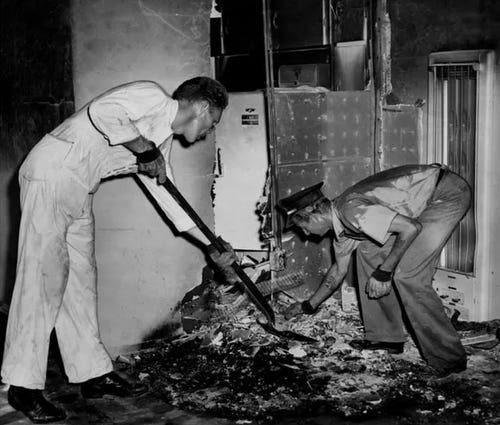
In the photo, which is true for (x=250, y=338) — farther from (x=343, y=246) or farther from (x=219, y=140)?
(x=219, y=140)

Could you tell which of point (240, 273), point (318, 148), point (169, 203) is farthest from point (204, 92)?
point (318, 148)

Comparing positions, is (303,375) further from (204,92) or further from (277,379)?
(204,92)

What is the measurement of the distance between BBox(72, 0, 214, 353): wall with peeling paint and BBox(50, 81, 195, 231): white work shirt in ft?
2.42

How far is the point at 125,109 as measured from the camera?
12.9 ft

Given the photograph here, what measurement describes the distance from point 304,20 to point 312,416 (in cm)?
344

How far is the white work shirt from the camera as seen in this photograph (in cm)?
386

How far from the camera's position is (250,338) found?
5.31m

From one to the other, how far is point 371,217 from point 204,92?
120 centimetres

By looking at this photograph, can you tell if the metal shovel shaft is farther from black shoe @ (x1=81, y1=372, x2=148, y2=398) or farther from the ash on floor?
black shoe @ (x1=81, y1=372, x2=148, y2=398)

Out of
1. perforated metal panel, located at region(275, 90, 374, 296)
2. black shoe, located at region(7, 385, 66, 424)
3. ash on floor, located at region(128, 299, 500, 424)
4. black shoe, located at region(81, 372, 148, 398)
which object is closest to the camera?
black shoe, located at region(7, 385, 66, 424)

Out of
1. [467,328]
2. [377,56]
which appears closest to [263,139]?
[377,56]

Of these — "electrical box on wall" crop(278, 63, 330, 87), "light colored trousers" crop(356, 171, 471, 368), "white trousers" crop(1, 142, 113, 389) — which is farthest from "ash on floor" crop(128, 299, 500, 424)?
"electrical box on wall" crop(278, 63, 330, 87)

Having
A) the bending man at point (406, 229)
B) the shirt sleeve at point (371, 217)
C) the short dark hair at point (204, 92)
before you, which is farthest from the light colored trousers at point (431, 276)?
the short dark hair at point (204, 92)

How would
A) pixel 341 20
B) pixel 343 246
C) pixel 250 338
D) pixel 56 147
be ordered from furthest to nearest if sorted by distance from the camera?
pixel 341 20, pixel 250 338, pixel 343 246, pixel 56 147
